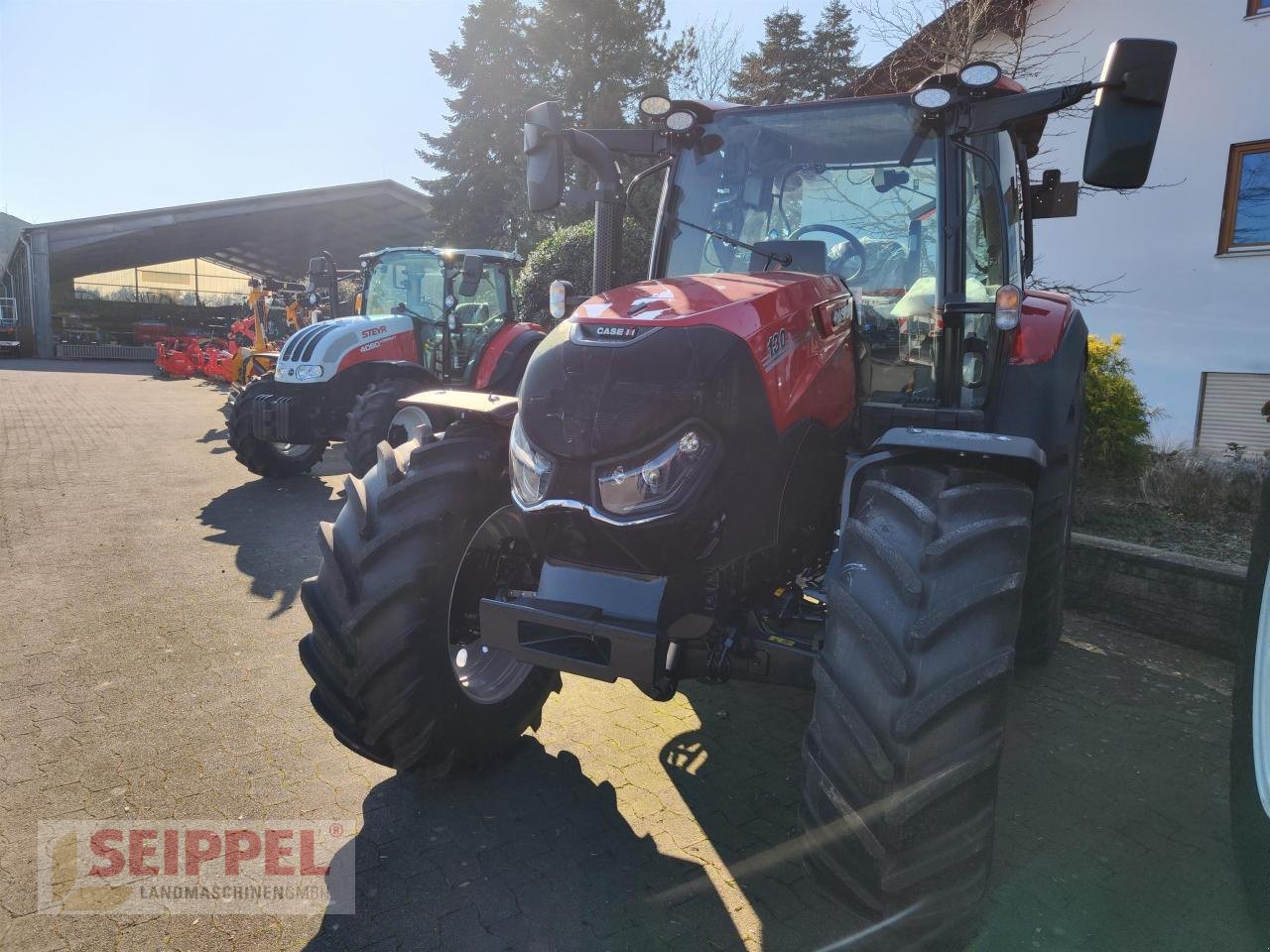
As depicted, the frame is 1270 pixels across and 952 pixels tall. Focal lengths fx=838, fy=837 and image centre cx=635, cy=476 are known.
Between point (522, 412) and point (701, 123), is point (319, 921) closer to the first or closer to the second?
point (522, 412)

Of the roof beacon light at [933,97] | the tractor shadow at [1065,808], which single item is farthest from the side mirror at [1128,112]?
the tractor shadow at [1065,808]

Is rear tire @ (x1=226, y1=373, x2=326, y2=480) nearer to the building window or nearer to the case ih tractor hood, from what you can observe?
the case ih tractor hood

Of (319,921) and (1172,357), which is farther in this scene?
(1172,357)

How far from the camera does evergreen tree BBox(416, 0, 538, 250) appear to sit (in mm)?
26844

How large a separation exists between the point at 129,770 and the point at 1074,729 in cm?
383

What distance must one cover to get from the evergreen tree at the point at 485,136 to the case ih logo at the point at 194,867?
969 inches

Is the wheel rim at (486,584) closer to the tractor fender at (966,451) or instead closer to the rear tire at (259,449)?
the tractor fender at (966,451)

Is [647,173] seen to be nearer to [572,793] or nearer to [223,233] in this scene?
[572,793]

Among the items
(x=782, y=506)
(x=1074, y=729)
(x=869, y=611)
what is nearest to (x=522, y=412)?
(x=782, y=506)

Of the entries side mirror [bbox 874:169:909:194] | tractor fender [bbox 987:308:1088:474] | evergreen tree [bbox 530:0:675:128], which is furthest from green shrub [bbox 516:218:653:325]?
evergreen tree [bbox 530:0:675:128]

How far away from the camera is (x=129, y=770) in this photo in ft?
10.1

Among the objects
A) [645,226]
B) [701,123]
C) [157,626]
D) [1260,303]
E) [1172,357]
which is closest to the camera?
[701,123]

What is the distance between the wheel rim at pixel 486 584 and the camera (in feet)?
9.59

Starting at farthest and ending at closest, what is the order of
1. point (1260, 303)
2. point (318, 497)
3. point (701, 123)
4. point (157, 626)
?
point (1260, 303) < point (318, 497) < point (157, 626) < point (701, 123)
